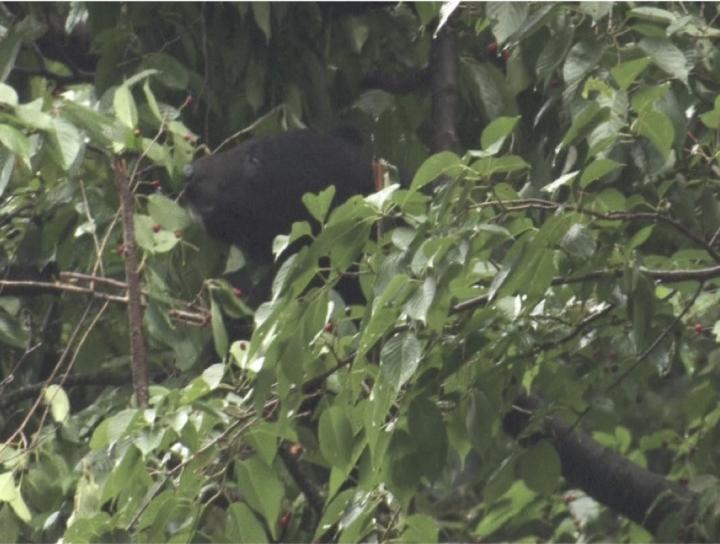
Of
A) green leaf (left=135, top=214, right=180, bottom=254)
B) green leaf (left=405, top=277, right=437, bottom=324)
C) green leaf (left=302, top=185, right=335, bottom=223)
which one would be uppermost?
green leaf (left=302, top=185, right=335, bottom=223)

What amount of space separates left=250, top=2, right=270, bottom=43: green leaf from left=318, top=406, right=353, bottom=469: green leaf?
111 centimetres

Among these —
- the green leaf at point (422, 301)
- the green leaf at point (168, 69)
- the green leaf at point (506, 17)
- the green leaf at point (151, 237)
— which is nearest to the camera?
the green leaf at point (422, 301)

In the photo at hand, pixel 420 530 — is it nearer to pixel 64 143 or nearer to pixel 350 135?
pixel 64 143

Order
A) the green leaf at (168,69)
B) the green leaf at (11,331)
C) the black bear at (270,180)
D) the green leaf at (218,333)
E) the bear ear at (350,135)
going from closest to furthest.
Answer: the green leaf at (218,333)
the green leaf at (11,331)
the green leaf at (168,69)
the black bear at (270,180)
the bear ear at (350,135)

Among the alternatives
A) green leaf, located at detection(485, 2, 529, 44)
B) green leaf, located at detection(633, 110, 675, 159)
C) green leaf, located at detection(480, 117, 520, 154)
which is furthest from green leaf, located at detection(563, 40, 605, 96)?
green leaf, located at detection(480, 117, 520, 154)

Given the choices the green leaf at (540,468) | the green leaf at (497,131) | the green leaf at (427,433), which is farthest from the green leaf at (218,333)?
the green leaf at (497,131)

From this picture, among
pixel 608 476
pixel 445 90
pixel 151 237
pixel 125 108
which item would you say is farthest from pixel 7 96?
pixel 608 476

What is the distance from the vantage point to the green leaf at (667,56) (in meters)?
2.29

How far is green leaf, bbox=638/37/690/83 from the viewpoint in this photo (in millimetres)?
2285

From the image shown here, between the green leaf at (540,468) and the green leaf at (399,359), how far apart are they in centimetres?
49

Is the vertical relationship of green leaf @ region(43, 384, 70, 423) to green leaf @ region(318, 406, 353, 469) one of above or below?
below

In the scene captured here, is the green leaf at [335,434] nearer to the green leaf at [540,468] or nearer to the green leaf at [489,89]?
the green leaf at [540,468]

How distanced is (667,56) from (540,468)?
2.09ft

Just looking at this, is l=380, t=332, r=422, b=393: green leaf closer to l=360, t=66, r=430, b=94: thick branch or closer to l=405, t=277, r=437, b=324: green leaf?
l=405, t=277, r=437, b=324: green leaf
